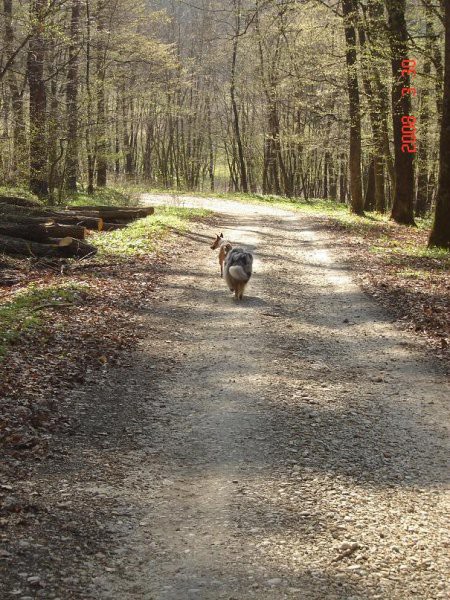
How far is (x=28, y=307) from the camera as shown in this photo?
9609mm

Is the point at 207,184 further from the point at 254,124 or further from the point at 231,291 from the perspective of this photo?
the point at 231,291

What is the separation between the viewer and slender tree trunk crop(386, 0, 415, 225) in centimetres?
2026

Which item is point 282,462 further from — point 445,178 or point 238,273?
point 445,178

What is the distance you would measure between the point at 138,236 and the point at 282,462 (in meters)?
12.9

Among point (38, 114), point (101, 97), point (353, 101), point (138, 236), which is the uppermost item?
point (353, 101)

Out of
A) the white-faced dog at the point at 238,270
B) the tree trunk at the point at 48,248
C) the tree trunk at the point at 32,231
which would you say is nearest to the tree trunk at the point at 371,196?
the tree trunk at the point at 48,248

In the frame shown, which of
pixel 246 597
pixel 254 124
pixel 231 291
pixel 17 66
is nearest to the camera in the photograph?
pixel 246 597

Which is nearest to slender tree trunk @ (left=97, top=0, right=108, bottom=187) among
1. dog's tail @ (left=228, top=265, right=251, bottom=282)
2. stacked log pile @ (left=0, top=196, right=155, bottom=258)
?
stacked log pile @ (left=0, top=196, right=155, bottom=258)

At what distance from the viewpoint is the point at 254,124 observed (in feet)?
193

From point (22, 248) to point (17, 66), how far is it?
15.3 meters

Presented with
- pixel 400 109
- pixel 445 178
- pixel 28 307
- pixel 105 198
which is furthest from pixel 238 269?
pixel 105 198

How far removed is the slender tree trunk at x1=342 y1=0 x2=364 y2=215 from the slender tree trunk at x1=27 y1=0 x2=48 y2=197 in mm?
10824

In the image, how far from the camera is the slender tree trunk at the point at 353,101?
932 inches

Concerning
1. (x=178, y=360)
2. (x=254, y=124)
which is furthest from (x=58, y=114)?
(x=254, y=124)
